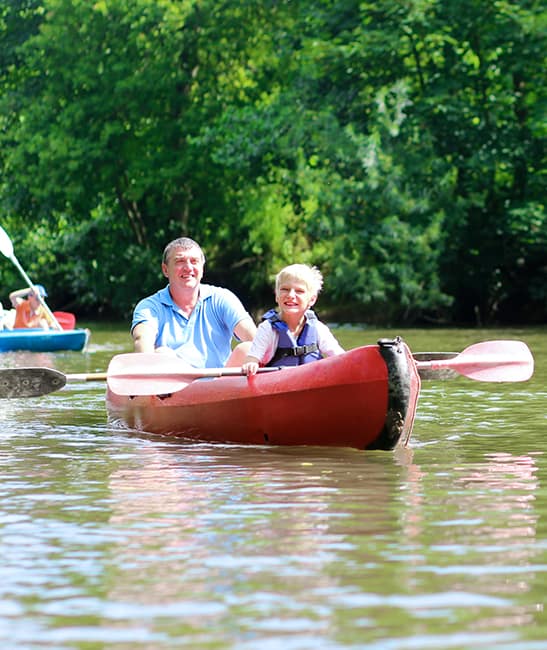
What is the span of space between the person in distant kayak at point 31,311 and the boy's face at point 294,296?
38.5ft

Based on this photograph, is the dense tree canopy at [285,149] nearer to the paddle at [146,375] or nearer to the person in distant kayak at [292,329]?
the person in distant kayak at [292,329]

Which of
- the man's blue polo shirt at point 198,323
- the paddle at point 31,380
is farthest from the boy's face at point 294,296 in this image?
the paddle at point 31,380

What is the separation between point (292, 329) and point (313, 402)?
1.71 feet

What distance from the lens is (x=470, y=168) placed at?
85.8ft

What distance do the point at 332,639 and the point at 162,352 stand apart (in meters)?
4.75

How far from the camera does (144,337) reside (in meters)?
8.40

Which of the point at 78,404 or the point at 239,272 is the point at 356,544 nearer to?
the point at 78,404

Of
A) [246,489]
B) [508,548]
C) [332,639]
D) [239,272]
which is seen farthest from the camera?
[239,272]

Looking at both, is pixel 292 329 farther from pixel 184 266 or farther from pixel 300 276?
pixel 184 266

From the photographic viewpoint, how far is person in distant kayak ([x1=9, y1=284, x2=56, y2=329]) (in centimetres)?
1925

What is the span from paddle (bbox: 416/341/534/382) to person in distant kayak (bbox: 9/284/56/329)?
11.4 metres

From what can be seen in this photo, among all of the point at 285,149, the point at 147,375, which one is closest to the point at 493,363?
the point at 147,375

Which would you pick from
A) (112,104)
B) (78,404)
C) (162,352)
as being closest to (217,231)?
(112,104)

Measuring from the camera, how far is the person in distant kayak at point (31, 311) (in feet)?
63.2
